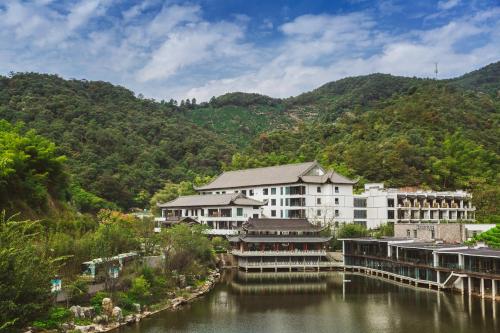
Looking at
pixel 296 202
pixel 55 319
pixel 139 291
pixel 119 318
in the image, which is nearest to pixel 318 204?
pixel 296 202

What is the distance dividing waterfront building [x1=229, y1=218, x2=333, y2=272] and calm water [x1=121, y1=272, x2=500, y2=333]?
6.08 meters

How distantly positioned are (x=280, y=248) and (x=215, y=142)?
4537cm

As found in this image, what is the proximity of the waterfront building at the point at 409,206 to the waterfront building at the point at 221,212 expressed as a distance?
461 inches

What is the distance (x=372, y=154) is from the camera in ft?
209

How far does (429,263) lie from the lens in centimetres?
3416

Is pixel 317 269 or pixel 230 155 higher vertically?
pixel 230 155

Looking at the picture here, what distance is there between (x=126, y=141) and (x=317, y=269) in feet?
130

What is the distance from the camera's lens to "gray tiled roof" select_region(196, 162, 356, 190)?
52656mm

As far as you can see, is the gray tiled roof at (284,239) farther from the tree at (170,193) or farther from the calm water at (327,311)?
the tree at (170,193)

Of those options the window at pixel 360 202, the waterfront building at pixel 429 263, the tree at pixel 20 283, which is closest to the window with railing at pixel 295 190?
the window at pixel 360 202

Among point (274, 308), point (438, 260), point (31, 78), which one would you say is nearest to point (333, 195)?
point (438, 260)

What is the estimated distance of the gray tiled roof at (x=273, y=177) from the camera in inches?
2073

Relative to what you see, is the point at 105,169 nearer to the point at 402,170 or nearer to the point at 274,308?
the point at 402,170

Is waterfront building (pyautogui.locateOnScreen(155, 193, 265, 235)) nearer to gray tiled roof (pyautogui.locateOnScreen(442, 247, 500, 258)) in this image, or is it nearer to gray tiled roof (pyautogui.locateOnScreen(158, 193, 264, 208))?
gray tiled roof (pyautogui.locateOnScreen(158, 193, 264, 208))
